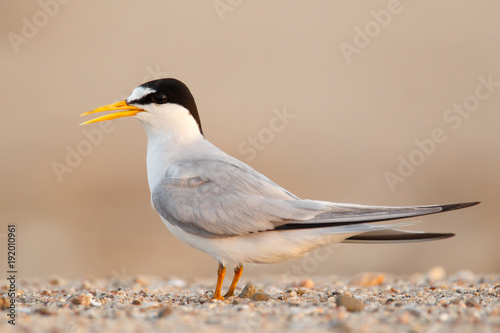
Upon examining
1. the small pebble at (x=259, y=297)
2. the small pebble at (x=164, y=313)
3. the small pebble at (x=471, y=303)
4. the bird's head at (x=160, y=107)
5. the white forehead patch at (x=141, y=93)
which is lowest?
the small pebble at (x=471, y=303)

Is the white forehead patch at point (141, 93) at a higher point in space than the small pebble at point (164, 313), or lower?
higher

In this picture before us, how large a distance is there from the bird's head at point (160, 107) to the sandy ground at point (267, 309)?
1313 mm

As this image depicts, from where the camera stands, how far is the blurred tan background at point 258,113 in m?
9.55

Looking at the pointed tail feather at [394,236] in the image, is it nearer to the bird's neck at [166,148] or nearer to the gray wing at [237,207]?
the gray wing at [237,207]

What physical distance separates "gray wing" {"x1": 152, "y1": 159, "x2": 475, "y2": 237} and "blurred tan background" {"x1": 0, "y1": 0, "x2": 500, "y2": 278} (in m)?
4.43

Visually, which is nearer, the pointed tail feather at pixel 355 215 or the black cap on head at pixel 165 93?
the pointed tail feather at pixel 355 215

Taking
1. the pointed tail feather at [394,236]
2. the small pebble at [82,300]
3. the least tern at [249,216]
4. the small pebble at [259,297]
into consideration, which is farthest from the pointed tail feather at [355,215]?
the small pebble at [82,300]

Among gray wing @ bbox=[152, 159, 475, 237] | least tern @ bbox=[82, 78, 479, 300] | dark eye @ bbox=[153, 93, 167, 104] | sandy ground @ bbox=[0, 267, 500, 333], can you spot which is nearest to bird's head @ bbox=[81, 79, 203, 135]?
dark eye @ bbox=[153, 93, 167, 104]

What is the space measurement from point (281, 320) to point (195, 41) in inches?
501

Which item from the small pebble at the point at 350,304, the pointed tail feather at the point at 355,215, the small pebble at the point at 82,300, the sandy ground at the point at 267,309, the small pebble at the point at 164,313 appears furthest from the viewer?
the small pebble at the point at 82,300

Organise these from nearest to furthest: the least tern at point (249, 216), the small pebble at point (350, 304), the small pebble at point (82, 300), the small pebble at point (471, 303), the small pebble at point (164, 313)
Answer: the small pebble at point (164, 313) < the small pebble at point (350, 304) < the small pebble at point (471, 303) < the small pebble at point (82, 300) < the least tern at point (249, 216)

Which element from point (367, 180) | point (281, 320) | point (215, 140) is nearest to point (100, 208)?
point (215, 140)

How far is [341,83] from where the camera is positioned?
48.9 feet

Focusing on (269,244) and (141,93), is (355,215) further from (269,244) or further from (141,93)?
(141,93)
